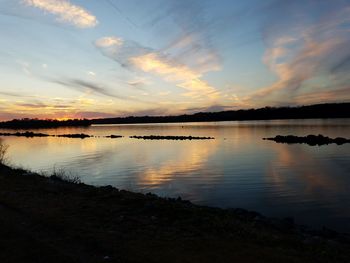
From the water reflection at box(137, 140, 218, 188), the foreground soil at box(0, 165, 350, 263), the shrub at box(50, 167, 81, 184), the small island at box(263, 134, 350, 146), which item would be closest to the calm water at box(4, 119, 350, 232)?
the water reflection at box(137, 140, 218, 188)

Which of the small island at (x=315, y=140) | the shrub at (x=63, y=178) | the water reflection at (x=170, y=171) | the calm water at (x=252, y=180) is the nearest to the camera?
the calm water at (x=252, y=180)

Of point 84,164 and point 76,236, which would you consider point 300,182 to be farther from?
point 84,164

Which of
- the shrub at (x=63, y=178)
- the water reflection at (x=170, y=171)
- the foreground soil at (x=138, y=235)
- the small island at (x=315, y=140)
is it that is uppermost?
the foreground soil at (x=138, y=235)

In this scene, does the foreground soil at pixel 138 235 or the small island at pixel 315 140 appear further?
the small island at pixel 315 140

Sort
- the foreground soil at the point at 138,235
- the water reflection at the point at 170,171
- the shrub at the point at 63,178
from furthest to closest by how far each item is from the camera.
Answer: the water reflection at the point at 170,171 → the shrub at the point at 63,178 → the foreground soil at the point at 138,235

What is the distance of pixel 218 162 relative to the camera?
43656 mm

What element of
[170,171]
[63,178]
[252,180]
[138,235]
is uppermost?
[138,235]

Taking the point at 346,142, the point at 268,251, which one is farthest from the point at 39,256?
the point at 346,142

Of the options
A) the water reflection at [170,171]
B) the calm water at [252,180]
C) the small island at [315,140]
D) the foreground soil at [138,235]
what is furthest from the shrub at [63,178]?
the small island at [315,140]

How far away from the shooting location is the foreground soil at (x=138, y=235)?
9172 mm

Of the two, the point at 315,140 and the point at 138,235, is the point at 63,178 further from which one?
the point at 315,140

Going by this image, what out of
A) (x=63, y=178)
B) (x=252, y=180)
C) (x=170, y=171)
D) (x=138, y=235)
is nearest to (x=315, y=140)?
(x=170, y=171)

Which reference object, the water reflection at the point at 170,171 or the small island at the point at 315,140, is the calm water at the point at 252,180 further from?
the small island at the point at 315,140

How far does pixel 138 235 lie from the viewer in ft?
36.6
